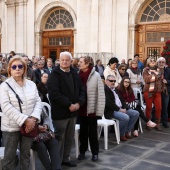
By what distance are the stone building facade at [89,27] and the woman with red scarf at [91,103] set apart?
30.9ft

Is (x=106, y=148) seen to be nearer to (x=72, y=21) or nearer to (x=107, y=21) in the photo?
(x=107, y=21)

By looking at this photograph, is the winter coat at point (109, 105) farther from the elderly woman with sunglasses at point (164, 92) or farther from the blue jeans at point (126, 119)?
the elderly woman with sunglasses at point (164, 92)

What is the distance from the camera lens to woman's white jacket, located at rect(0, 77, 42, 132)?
11.6 ft

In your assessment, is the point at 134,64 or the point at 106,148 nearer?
the point at 106,148

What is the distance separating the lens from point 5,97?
355 centimetres

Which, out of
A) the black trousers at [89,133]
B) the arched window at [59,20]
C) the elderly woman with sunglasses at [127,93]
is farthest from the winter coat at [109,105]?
the arched window at [59,20]

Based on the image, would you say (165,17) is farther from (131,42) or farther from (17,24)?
(17,24)

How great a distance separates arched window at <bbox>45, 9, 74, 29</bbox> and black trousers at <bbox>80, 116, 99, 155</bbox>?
40.8 feet

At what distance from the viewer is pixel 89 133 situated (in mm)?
4965

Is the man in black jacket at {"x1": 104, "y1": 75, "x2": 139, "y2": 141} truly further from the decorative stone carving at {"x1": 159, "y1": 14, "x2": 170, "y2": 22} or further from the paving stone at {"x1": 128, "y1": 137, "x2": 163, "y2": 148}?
the decorative stone carving at {"x1": 159, "y1": 14, "x2": 170, "y2": 22}

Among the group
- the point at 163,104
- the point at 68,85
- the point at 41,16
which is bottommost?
the point at 163,104

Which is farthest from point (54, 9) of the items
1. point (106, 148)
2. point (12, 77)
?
point (12, 77)

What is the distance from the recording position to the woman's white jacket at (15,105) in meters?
3.53

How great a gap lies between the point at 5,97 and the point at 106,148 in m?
2.77
